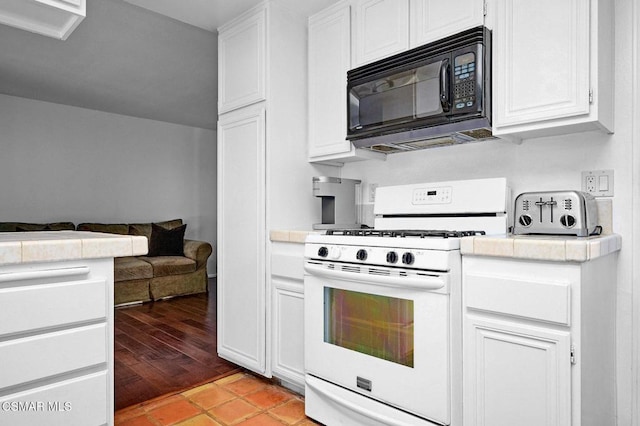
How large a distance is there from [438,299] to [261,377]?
1491 millimetres

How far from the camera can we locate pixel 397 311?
70.1 inches

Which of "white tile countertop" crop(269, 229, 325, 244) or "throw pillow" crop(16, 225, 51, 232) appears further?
"throw pillow" crop(16, 225, 51, 232)

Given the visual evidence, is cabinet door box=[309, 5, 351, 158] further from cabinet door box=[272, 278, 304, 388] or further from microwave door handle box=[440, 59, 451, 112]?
cabinet door box=[272, 278, 304, 388]

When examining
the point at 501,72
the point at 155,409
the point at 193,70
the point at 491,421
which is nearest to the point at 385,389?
the point at 491,421

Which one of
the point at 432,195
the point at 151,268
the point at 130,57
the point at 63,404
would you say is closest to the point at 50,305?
the point at 63,404

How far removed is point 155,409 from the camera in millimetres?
2230

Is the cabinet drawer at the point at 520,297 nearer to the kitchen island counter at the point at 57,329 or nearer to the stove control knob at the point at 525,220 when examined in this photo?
the stove control knob at the point at 525,220

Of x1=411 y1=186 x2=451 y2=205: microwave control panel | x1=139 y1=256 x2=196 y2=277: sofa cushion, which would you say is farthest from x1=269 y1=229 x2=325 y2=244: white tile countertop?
x1=139 y1=256 x2=196 y2=277: sofa cushion

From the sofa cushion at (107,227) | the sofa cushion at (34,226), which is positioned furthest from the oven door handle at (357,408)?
the sofa cushion at (34,226)

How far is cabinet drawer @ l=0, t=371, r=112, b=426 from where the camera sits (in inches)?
49.9

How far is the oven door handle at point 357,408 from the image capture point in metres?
1.76

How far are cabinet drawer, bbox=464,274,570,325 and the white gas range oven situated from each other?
0.25 ft

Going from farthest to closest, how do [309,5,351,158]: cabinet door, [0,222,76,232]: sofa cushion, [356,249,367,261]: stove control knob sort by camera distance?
[0,222,76,232]: sofa cushion, [309,5,351,158]: cabinet door, [356,249,367,261]: stove control knob

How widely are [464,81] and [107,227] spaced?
16.2 ft
